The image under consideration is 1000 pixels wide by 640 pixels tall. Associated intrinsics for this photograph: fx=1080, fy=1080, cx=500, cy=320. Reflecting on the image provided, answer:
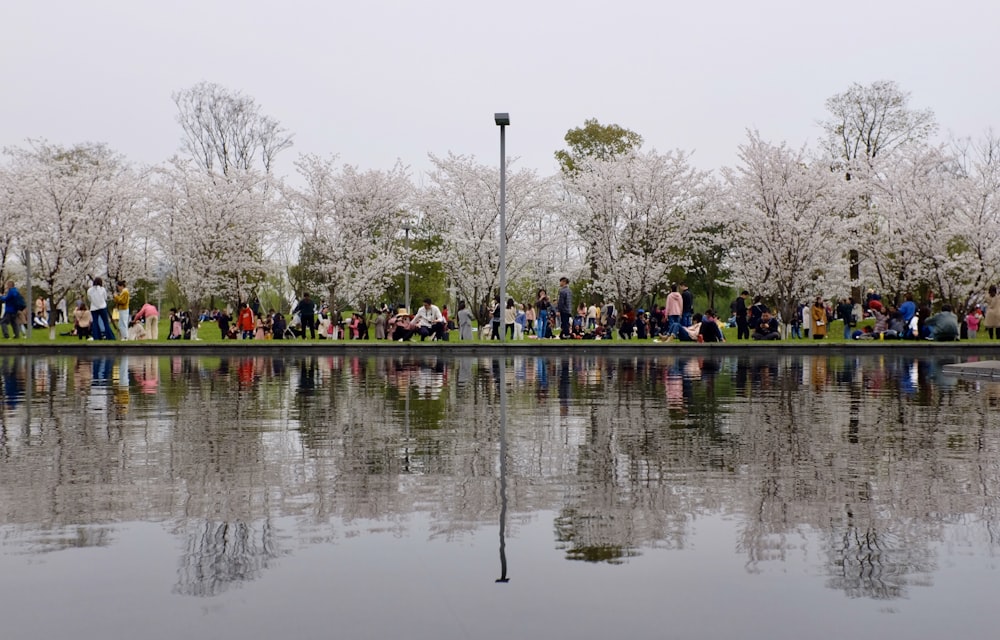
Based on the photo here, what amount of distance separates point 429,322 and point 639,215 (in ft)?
63.6

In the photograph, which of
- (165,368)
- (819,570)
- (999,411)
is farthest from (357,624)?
(165,368)

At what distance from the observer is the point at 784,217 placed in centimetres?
4497

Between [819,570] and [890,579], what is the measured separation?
315 mm

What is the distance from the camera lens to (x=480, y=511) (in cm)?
650

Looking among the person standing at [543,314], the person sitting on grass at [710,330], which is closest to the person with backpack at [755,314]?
the person sitting on grass at [710,330]

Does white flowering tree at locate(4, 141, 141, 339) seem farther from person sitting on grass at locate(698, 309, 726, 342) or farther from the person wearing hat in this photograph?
person sitting on grass at locate(698, 309, 726, 342)

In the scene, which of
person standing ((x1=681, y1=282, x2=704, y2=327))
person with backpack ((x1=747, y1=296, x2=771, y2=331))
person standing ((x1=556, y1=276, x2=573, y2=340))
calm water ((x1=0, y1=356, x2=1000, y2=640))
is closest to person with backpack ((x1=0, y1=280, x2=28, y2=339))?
person standing ((x1=556, y1=276, x2=573, y2=340))

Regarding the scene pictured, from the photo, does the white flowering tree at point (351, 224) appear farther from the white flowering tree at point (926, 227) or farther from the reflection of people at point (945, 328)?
the reflection of people at point (945, 328)

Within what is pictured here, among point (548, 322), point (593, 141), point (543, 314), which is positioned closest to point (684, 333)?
point (543, 314)

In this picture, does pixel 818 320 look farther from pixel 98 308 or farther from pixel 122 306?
pixel 98 308

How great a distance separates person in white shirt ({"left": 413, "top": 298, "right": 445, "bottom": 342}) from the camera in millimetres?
35781

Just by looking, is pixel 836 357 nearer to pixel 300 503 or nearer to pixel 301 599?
pixel 300 503

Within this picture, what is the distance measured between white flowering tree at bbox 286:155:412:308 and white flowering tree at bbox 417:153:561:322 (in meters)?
1.89

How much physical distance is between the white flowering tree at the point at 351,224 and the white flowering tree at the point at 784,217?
1737 cm
